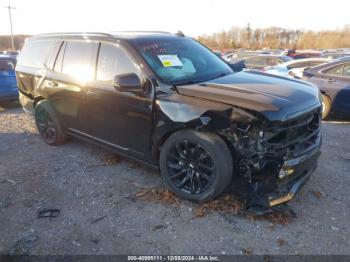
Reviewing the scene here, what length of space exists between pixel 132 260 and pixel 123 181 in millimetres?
1458

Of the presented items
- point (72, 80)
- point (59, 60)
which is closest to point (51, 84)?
point (59, 60)

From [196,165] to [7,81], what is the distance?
712 centimetres

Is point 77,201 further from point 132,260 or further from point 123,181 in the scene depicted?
point 132,260

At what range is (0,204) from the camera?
3545 mm

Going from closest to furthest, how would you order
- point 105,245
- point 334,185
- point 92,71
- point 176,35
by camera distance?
point 105,245 < point 334,185 < point 92,71 < point 176,35

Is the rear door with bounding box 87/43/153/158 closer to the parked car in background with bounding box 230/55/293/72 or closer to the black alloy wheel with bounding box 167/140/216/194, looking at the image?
the black alloy wheel with bounding box 167/140/216/194

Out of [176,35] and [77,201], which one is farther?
[176,35]

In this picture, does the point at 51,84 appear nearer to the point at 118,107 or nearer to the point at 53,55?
the point at 53,55

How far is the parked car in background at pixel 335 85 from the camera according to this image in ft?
21.6

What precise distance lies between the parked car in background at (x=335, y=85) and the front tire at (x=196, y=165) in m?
4.69

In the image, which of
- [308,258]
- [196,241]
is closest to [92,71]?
[196,241]

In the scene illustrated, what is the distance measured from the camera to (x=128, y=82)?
340cm

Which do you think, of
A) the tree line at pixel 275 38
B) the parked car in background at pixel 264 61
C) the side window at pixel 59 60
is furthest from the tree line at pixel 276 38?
the side window at pixel 59 60

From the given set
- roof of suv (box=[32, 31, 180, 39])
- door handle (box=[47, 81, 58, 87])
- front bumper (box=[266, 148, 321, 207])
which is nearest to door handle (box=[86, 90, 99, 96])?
roof of suv (box=[32, 31, 180, 39])
